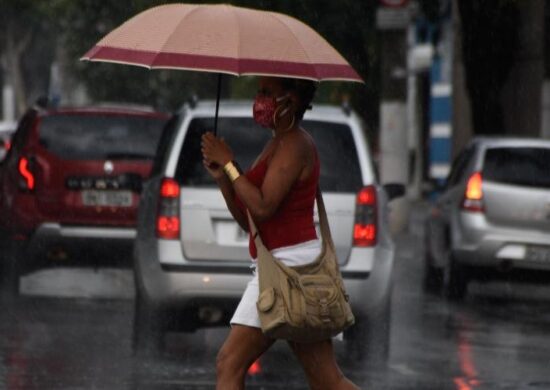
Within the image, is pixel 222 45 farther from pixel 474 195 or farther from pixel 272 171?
pixel 474 195

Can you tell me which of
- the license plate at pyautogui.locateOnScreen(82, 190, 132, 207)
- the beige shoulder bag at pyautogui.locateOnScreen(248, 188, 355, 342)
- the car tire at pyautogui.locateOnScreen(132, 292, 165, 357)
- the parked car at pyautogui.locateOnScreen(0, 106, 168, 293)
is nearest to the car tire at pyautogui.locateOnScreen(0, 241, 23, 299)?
the parked car at pyautogui.locateOnScreen(0, 106, 168, 293)

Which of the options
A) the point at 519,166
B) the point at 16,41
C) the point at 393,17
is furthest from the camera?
the point at 16,41

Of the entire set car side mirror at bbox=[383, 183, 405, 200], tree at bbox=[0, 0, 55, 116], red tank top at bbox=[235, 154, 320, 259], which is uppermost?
red tank top at bbox=[235, 154, 320, 259]

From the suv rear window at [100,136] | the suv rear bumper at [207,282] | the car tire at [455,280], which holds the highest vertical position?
the suv rear bumper at [207,282]

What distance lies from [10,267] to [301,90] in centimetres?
835

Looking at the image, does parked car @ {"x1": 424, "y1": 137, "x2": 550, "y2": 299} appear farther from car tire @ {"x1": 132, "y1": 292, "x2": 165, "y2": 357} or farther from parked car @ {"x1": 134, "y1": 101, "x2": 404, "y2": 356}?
car tire @ {"x1": 132, "y1": 292, "x2": 165, "y2": 357}

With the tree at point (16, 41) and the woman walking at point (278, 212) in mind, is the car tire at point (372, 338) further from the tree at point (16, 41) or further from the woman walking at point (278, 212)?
the tree at point (16, 41)

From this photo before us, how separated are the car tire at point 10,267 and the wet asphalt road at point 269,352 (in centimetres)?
15

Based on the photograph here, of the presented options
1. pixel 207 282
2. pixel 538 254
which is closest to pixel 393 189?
pixel 207 282

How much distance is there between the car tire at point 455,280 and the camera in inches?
640

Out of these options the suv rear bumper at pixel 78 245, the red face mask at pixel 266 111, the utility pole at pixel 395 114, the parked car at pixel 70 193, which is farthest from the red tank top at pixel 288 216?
the utility pole at pixel 395 114

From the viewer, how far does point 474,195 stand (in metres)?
16.0

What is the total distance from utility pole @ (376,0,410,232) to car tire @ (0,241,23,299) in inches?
430

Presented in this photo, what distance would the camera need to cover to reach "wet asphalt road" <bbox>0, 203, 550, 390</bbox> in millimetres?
10539
